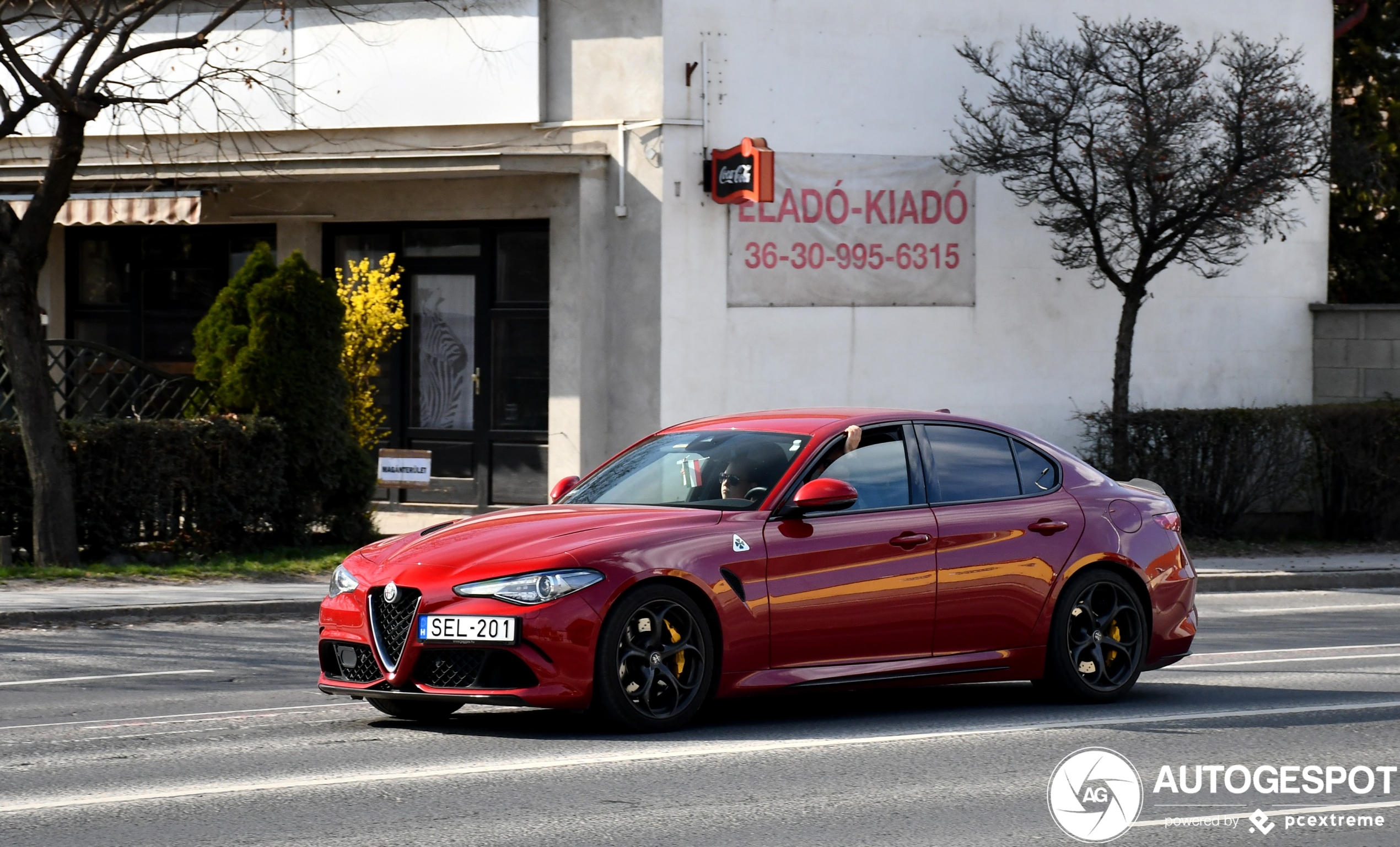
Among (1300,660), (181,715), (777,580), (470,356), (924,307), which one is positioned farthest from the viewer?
(470,356)

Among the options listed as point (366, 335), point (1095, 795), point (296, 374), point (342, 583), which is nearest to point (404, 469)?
point (366, 335)

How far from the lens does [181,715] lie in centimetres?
867

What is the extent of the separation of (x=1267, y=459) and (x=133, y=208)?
12.8m

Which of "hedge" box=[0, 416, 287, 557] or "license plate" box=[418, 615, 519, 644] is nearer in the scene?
"license plate" box=[418, 615, 519, 644]

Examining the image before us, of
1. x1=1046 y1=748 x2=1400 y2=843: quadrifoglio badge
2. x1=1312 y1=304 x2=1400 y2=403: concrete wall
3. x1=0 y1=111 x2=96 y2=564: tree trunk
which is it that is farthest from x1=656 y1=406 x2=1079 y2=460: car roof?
x1=1312 y1=304 x2=1400 y2=403: concrete wall

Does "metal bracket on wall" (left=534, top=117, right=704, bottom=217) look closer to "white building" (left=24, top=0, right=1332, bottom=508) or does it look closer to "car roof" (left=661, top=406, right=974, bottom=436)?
"white building" (left=24, top=0, right=1332, bottom=508)

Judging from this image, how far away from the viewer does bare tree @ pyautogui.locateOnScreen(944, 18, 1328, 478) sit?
693 inches

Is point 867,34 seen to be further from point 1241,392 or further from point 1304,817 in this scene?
point 1304,817

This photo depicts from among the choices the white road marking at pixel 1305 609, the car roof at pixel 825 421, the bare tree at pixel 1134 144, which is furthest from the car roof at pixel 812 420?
the bare tree at pixel 1134 144

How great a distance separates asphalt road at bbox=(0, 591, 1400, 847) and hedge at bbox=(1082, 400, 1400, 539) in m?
8.00

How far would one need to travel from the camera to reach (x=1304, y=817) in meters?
6.38

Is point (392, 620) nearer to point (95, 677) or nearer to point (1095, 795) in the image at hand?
point (1095, 795)

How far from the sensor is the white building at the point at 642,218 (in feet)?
60.4

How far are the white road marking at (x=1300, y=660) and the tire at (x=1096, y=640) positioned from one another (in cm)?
151
